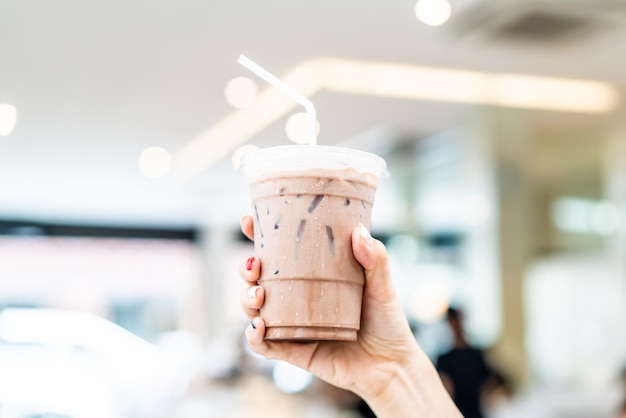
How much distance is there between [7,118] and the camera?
1771mm

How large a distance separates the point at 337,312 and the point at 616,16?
2515 millimetres

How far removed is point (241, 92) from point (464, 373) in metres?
2.26

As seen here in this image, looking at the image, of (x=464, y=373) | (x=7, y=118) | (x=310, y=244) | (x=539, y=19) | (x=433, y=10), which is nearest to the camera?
(x=310, y=244)

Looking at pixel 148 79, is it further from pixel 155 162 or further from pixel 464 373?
pixel 464 373

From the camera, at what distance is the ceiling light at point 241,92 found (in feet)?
6.93

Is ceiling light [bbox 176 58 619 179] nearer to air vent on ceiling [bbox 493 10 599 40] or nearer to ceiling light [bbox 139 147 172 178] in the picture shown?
ceiling light [bbox 139 147 172 178]

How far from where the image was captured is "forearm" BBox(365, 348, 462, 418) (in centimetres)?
131

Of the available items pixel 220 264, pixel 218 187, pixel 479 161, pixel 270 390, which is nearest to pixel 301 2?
pixel 218 187

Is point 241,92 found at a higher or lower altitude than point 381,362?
higher

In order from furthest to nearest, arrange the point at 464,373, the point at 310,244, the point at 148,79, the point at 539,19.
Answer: the point at 464,373
the point at 539,19
the point at 148,79
the point at 310,244

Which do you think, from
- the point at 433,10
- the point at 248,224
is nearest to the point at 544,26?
the point at 433,10

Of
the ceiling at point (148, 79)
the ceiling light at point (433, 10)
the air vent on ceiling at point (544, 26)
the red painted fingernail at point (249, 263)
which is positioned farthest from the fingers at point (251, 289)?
the air vent on ceiling at point (544, 26)

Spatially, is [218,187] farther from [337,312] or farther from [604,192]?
[604,192]

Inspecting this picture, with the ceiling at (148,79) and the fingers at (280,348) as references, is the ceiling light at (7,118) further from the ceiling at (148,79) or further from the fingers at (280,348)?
the fingers at (280,348)
